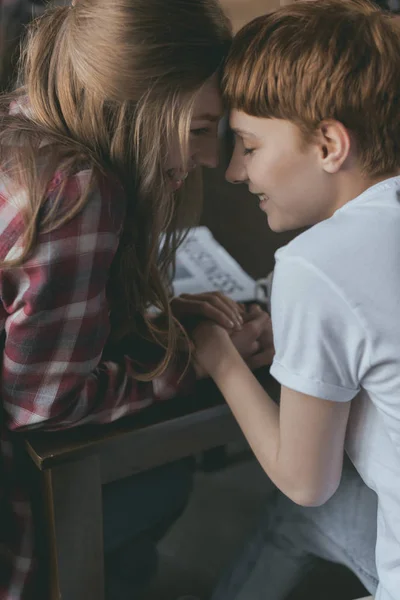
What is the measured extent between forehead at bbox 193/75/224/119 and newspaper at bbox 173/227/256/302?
0.33m

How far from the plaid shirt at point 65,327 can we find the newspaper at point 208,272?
283 millimetres

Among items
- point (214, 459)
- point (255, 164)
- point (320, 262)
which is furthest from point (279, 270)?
point (214, 459)

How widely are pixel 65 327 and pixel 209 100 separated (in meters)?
0.31

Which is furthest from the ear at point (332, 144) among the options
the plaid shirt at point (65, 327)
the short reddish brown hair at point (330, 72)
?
the plaid shirt at point (65, 327)

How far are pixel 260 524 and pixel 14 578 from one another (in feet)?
1.17

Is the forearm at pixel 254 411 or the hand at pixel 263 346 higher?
the forearm at pixel 254 411

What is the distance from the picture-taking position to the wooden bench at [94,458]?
0.84 m

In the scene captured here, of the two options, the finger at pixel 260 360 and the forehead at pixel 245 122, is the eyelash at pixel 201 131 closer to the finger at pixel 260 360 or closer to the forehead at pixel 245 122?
the forehead at pixel 245 122

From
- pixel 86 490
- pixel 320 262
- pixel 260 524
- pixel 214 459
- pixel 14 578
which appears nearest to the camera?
pixel 320 262

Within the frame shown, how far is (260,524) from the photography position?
1112mm

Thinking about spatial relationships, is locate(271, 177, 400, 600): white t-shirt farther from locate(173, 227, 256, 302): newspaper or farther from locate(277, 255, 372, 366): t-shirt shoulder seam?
locate(173, 227, 256, 302): newspaper

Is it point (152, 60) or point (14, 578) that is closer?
point (152, 60)

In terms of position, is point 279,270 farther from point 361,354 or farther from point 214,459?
point 214,459

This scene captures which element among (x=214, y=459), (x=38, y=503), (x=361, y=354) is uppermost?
(x=361, y=354)
